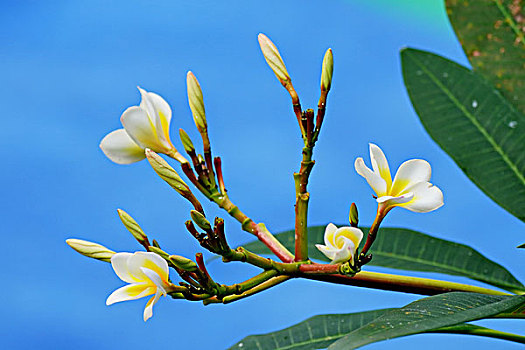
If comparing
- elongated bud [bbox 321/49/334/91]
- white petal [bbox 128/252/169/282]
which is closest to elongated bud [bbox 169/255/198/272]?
white petal [bbox 128/252/169/282]

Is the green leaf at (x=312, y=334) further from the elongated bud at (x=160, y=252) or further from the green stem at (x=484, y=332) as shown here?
the elongated bud at (x=160, y=252)

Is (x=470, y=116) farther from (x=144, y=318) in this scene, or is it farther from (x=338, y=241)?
(x=144, y=318)

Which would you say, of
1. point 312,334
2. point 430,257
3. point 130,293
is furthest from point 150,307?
point 430,257

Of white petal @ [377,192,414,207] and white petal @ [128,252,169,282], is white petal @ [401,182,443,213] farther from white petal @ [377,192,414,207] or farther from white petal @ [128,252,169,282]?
white petal @ [128,252,169,282]

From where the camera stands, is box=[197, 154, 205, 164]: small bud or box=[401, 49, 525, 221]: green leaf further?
box=[401, 49, 525, 221]: green leaf

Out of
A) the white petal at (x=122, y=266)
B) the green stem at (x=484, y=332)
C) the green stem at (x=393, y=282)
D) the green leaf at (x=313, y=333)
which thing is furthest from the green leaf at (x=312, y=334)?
the white petal at (x=122, y=266)

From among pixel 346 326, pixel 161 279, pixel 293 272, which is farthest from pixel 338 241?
pixel 346 326

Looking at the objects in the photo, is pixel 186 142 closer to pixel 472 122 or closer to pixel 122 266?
pixel 122 266
